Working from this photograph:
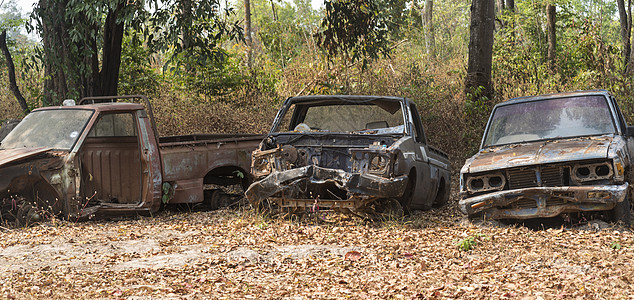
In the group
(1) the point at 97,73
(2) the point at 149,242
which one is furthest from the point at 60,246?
(1) the point at 97,73

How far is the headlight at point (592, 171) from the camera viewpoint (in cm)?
712

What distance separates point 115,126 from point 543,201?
600 centimetres

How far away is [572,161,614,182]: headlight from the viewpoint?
23.4 feet

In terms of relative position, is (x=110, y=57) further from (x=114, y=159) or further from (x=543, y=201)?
(x=543, y=201)

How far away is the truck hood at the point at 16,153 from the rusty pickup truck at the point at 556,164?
5281mm

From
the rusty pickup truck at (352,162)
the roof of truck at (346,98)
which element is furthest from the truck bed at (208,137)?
the roof of truck at (346,98)

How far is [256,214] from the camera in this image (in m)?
8.86

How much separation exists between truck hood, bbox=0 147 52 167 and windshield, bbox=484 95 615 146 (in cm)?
578

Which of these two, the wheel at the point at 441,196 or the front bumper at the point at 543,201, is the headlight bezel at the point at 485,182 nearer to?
the front bumper at the point at 543,201

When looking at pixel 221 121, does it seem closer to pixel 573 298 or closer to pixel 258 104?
pixel 258 104

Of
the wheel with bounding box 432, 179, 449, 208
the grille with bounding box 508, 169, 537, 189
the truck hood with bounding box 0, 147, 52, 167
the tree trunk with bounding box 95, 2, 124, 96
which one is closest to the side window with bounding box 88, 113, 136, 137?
the truck hood with bounding box 0, 147, 52, 167

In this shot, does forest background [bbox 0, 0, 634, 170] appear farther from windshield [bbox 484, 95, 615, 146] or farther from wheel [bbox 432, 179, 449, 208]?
windshield [bbox 484, 95, 615, 146]

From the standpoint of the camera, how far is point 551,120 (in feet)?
28.1

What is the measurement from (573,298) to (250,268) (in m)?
2.81
